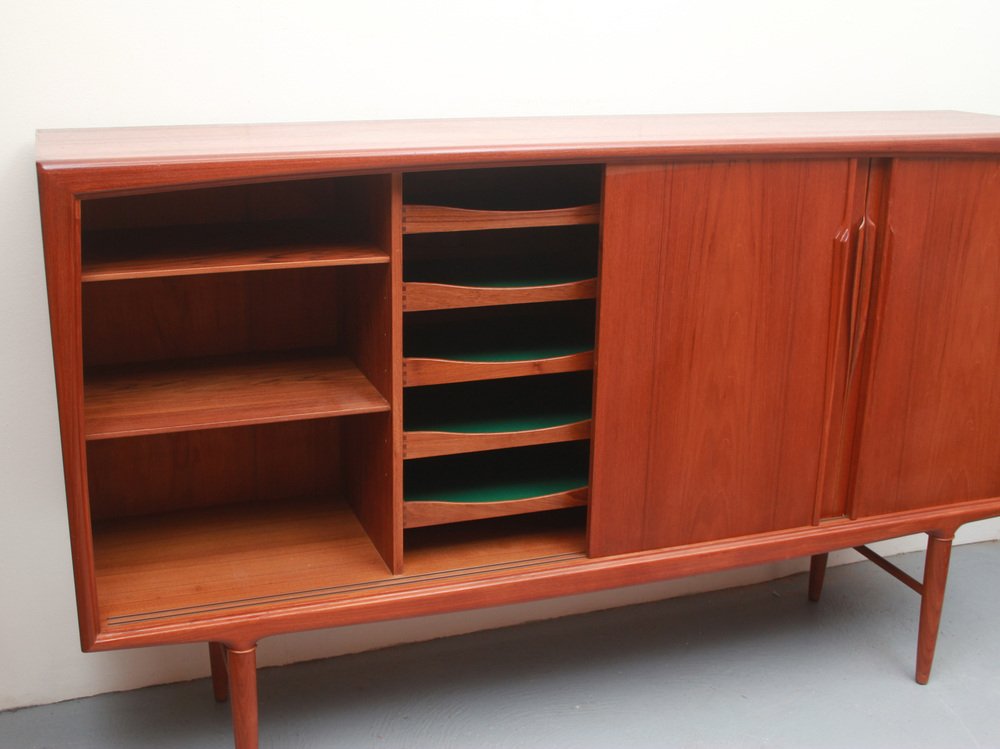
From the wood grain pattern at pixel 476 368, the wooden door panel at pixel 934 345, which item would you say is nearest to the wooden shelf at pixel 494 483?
the wood grain pattern at pixel 476 368

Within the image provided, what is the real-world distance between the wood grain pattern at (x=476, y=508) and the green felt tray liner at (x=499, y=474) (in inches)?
0.8

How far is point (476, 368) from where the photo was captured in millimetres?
1876

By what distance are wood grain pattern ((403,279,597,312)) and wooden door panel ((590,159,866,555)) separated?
0.06 m

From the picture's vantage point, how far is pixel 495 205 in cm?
214

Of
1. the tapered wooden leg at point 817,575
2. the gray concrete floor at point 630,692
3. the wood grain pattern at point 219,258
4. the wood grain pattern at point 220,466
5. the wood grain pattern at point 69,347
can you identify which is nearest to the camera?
the wood grain pattern at point 69,347

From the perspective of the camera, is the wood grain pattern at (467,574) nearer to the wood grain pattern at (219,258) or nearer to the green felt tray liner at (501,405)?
the green felt tray liner at (501,405)

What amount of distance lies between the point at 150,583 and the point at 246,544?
8.3 inches

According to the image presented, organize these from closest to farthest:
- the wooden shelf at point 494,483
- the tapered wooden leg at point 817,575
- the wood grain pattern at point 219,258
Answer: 1. the wood grain pattern at point 219,258
2. the wooden shelf at point 494,483
3. the tapered wooden leg at point 817,575

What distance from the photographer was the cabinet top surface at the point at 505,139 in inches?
64.6

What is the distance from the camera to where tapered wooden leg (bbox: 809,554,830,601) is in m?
2.76

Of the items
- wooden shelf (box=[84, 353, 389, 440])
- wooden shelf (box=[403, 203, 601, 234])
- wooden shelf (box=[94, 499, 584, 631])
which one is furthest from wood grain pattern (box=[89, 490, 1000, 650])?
wooden shelf (box=[403, 203, 601, 234])

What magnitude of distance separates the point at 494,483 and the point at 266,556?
1.45 ft

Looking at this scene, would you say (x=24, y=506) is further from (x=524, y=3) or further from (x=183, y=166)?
(x=524, y=3)

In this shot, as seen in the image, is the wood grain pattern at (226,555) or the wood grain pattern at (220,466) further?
the wood grain pattern at (220,466)
